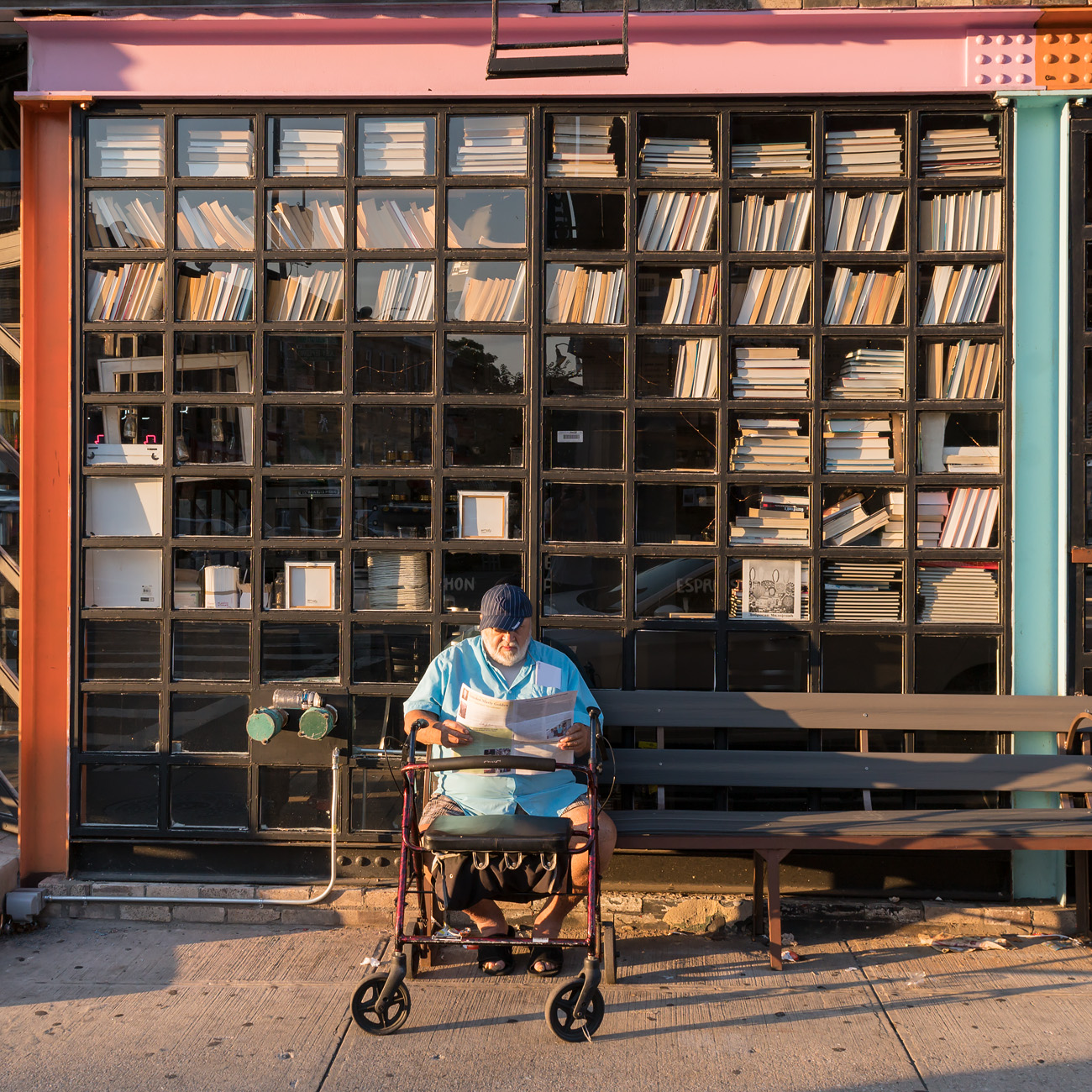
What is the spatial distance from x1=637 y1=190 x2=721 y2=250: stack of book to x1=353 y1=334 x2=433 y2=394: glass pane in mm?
1238

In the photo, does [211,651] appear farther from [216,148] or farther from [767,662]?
[767,662]

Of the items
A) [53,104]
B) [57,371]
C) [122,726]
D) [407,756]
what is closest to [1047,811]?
[407,756]

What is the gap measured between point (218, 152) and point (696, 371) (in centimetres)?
268

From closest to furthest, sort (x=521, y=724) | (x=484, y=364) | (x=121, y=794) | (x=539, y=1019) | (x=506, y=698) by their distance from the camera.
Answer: (x=539, y=1019) → (x=521, y=724) → (x=506, y=698) → (x=484, y=364) → (x=121, y=794)

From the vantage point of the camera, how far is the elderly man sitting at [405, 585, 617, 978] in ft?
14.1

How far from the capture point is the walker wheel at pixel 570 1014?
3.73 meters

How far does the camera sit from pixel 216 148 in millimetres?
5215

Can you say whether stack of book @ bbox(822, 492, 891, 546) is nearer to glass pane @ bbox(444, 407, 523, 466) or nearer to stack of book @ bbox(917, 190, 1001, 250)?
stack of book @ bbox(917, 190, 1001, 250)

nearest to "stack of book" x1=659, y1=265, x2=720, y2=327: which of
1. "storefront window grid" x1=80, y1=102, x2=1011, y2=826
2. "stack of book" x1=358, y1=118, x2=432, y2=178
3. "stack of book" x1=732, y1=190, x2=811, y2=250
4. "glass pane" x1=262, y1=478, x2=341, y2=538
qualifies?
"storefront window grid" x1=80, y1=102, x2=1011, y2=826

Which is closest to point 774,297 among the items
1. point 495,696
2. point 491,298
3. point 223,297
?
point 491,298

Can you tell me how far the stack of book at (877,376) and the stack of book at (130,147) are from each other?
3.65 metres

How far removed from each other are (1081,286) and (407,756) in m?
3.88

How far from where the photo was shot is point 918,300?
508 centimetres

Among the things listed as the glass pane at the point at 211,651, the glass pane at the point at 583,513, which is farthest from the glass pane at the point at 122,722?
the glass pane at the point at 583,513
